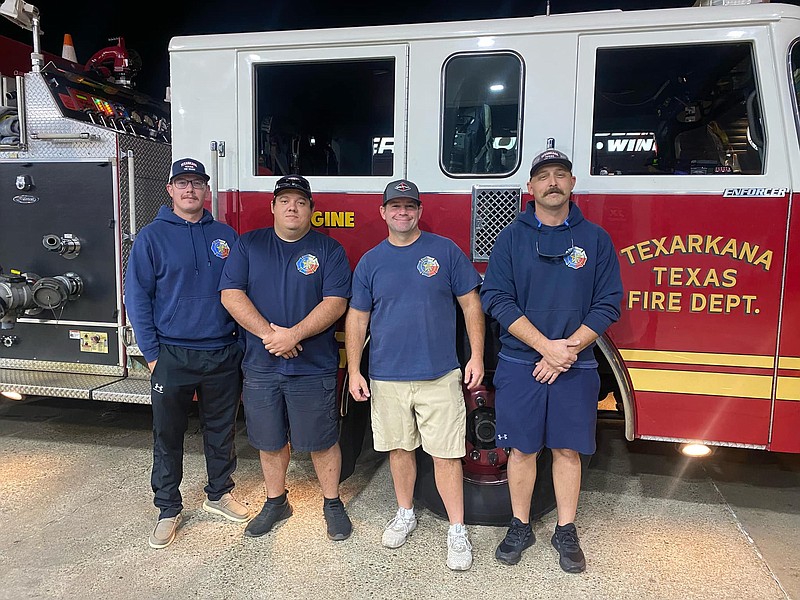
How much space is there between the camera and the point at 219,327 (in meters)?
3.34

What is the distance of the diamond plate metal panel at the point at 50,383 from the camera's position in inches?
160

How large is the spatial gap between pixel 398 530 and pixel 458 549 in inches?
14.2

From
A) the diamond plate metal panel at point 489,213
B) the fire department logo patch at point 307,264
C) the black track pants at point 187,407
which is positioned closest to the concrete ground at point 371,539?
the black track pants at point 187,407

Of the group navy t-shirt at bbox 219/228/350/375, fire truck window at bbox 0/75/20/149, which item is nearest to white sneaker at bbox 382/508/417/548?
navy t-shirt at bbox 219/228/350/375

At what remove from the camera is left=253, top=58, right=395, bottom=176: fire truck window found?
137 inches

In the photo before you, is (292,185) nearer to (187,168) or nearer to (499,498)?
(187,168)

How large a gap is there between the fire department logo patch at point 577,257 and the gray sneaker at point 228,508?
7.46 feet

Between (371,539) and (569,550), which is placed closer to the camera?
(569,550)

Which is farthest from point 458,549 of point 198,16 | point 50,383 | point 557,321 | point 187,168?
point 198,16

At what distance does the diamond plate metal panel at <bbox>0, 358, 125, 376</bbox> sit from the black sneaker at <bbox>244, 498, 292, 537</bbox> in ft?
4.83

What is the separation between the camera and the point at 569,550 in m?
3.14

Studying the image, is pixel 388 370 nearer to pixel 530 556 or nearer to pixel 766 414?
pixel 530 556

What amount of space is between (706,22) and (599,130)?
2.23 ft

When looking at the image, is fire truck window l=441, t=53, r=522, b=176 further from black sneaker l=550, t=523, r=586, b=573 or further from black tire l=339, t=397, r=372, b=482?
black sneaker l=550, t=523, r=586, b=573
